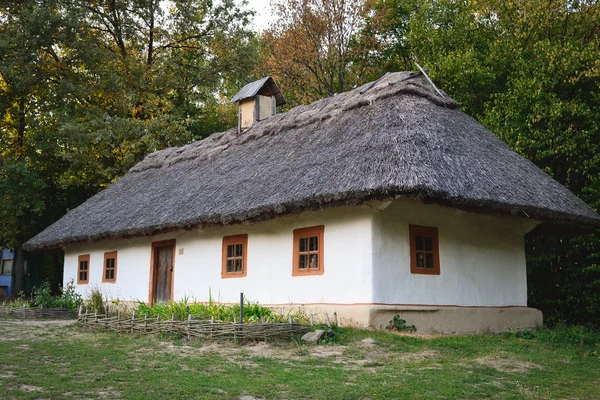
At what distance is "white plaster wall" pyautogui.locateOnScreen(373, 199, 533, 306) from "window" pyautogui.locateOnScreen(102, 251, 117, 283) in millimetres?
8979

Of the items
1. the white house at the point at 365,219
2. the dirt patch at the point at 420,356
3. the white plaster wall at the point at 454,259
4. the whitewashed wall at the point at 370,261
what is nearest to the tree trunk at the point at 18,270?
the white house at the point at 365,219

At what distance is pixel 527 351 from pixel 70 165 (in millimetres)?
20110

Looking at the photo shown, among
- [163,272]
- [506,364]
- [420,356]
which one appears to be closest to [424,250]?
[420,356]

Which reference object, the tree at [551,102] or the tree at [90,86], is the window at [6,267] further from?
the tree at [551,102]

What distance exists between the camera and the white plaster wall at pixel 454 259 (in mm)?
10766

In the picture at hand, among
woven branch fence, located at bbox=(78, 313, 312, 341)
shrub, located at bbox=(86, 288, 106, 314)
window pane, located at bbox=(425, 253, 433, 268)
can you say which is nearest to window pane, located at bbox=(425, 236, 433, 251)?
window pane, located at bbox=(425, 253, 433, 268)

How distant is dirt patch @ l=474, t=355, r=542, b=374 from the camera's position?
743 centimetres

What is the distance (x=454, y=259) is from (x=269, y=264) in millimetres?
3636

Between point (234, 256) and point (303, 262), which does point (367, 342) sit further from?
point (234, 256)

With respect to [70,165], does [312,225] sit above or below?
below

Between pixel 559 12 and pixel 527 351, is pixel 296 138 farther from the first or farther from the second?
pixel 559 12

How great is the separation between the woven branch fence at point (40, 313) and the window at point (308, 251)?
632 centimetres

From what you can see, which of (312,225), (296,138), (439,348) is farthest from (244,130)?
(439,348)

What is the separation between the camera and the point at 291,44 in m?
25.6
